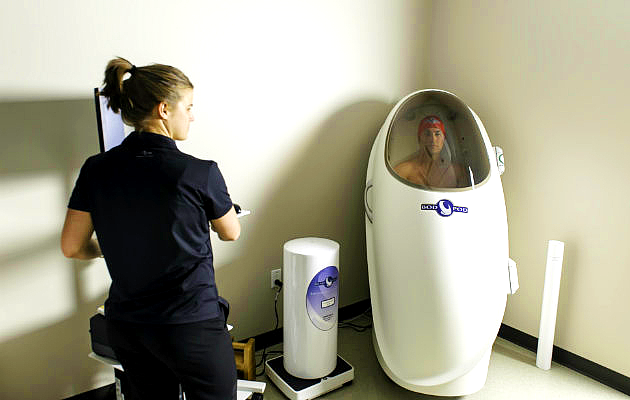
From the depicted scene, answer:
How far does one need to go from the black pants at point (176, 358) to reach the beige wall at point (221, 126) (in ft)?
2.47

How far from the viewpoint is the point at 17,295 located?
6.20 ft

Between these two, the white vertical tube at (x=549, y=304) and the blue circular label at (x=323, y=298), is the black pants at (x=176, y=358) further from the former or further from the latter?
the white vertical tube at (x=549, y=304)

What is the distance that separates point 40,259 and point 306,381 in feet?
3.86

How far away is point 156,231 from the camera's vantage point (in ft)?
4.05

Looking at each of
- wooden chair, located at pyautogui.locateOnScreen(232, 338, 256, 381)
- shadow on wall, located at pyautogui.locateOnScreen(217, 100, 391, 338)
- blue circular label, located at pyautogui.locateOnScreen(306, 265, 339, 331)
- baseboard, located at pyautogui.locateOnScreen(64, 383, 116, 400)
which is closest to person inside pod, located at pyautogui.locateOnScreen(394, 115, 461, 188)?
shadow on wall, located at pyautogui.locateOnScreen(217, 100, 391, 338)

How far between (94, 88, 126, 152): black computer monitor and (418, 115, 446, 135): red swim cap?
52.5 inches

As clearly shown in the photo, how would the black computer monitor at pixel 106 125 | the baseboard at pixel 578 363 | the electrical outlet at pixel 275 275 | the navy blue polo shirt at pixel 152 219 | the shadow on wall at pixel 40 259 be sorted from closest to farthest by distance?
the navy blue polo shirt at pixel 152 219 → the black computer monitor at pixel 106 125 → the shadow on wall at pixel 40 259 → the baseboard at pixel 578 363 → the electrical outlet at pixel 275 275

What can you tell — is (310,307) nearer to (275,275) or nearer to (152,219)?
(275,275)

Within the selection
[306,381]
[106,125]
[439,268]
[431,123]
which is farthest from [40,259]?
[431,123]

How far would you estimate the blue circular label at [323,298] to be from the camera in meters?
2.18

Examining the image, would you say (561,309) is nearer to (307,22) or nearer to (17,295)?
(307,22)

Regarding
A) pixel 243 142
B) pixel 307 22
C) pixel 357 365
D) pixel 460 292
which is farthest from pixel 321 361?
pixel 307 22

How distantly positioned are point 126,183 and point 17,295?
101cm

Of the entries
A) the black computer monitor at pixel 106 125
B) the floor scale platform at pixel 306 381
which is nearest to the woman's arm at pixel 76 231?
the black computer monitor at pixel 106 125
